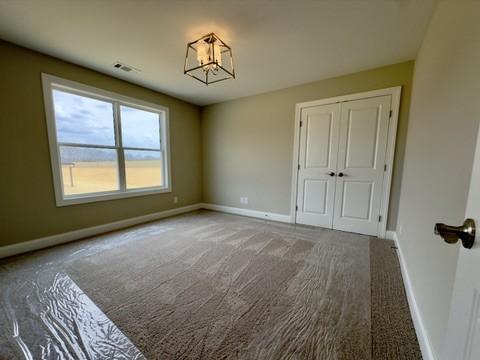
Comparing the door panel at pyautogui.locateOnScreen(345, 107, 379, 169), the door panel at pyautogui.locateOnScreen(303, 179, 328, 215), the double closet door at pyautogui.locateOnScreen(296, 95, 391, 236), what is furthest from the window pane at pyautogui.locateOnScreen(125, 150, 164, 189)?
the door panel at pyautogui.locateOnScreen(345, 107, 379, 169)

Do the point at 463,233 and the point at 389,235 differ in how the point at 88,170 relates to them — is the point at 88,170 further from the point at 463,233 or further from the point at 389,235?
the point at 389,235

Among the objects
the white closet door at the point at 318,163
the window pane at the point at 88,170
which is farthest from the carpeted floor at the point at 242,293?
the window pane at the point at 88,170

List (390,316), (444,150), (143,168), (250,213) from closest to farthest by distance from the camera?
1. (444,150)
2. (390,316)
3. (143,168)
4. (250,213)

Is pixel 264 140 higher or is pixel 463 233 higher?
pixel 264 140

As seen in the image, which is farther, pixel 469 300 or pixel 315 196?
pixel 315 196

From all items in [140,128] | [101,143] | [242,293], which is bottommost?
[242,293]

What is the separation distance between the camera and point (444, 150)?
1167 millimetres

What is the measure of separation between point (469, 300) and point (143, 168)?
13.4ft

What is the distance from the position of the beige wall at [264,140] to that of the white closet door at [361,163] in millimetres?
188

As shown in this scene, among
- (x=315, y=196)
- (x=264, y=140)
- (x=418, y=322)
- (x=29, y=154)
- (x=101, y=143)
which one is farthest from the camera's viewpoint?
(x=264, y=140)

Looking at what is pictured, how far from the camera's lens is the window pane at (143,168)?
348 centimetres

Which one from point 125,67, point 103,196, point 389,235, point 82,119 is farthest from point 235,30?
point 389,235

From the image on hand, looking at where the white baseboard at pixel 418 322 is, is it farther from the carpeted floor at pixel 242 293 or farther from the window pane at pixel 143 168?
the window pane at pixel 143 168

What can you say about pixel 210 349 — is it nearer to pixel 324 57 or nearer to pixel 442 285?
pixel 442 285
